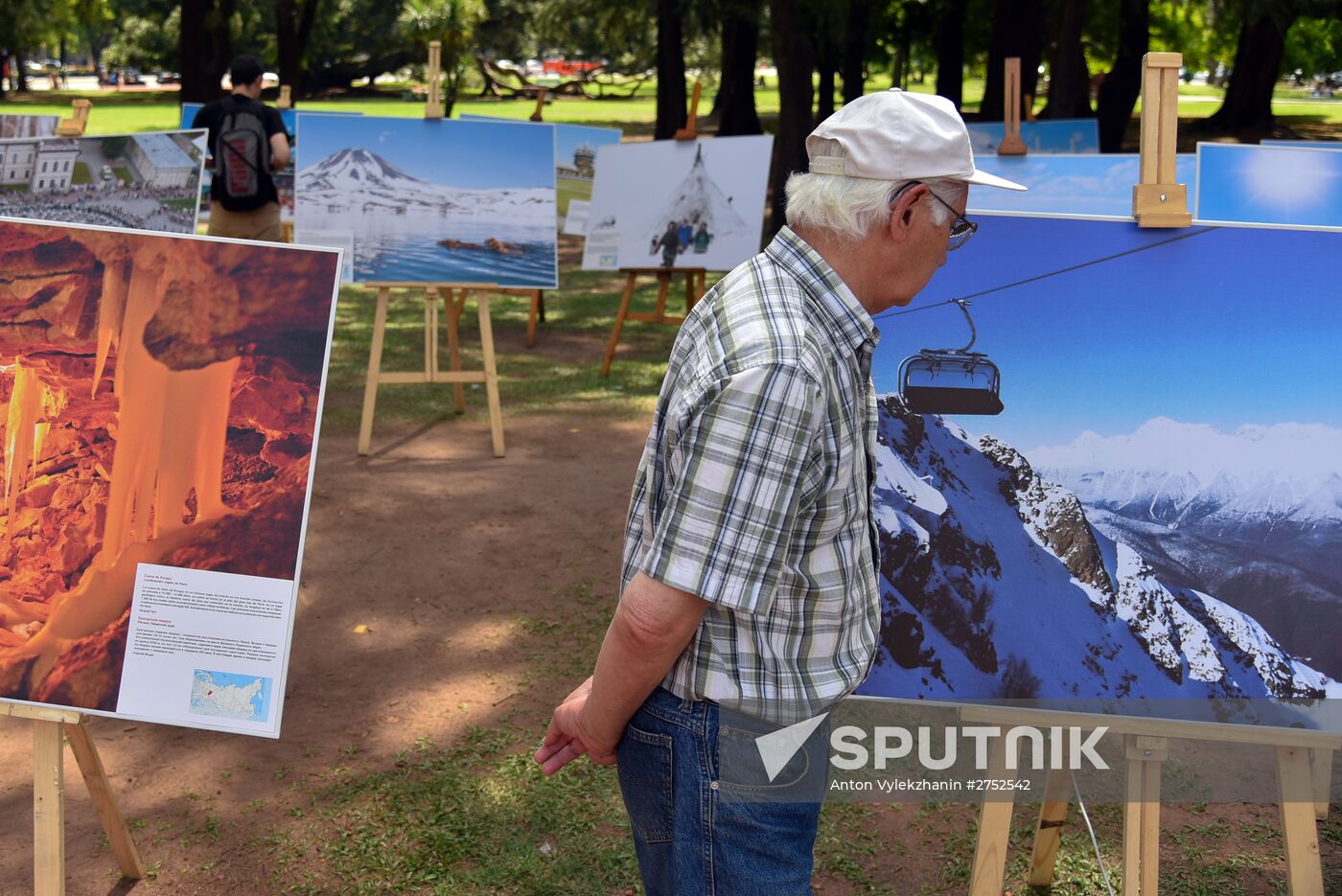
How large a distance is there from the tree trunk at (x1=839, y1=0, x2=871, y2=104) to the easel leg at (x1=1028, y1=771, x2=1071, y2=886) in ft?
47.2

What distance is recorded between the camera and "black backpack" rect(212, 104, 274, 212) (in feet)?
23.7

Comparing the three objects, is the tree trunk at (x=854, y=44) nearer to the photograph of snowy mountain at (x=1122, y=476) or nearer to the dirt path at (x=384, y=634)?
the dirt path at (x=384, y=634)

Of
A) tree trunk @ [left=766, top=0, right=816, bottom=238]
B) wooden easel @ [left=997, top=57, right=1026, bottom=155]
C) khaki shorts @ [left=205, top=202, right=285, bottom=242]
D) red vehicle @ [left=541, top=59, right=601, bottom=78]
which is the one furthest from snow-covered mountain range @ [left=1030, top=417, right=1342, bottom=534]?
red vehicle @ [left=541, top=59, right=601, bottom=78]

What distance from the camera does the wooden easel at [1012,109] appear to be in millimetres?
5156

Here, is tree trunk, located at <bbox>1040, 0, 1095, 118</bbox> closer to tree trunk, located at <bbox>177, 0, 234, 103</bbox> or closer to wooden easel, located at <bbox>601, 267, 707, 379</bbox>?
→ wooden easel, located at <bbox>601, 267, 707, 379</bbox>

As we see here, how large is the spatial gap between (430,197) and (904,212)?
220 inches

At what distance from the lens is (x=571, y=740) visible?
190 centimetres

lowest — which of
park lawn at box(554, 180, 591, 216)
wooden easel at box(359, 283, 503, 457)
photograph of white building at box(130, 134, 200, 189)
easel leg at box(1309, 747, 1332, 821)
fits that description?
easel leg at box(1309, 747, 1332, 821)

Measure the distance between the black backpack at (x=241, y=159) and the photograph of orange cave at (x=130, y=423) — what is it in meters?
4.95

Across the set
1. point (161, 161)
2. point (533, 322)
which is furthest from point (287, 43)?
point (161, 161)

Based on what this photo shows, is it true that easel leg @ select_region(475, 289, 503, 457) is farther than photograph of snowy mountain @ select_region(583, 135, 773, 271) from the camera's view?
No

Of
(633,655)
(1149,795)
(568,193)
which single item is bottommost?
(1149,795)

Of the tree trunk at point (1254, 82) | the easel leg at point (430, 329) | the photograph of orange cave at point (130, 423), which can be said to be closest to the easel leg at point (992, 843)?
the photograph of orange cave at point (130, 423)

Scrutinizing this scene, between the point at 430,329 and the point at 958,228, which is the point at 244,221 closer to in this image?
the point at 430,329
